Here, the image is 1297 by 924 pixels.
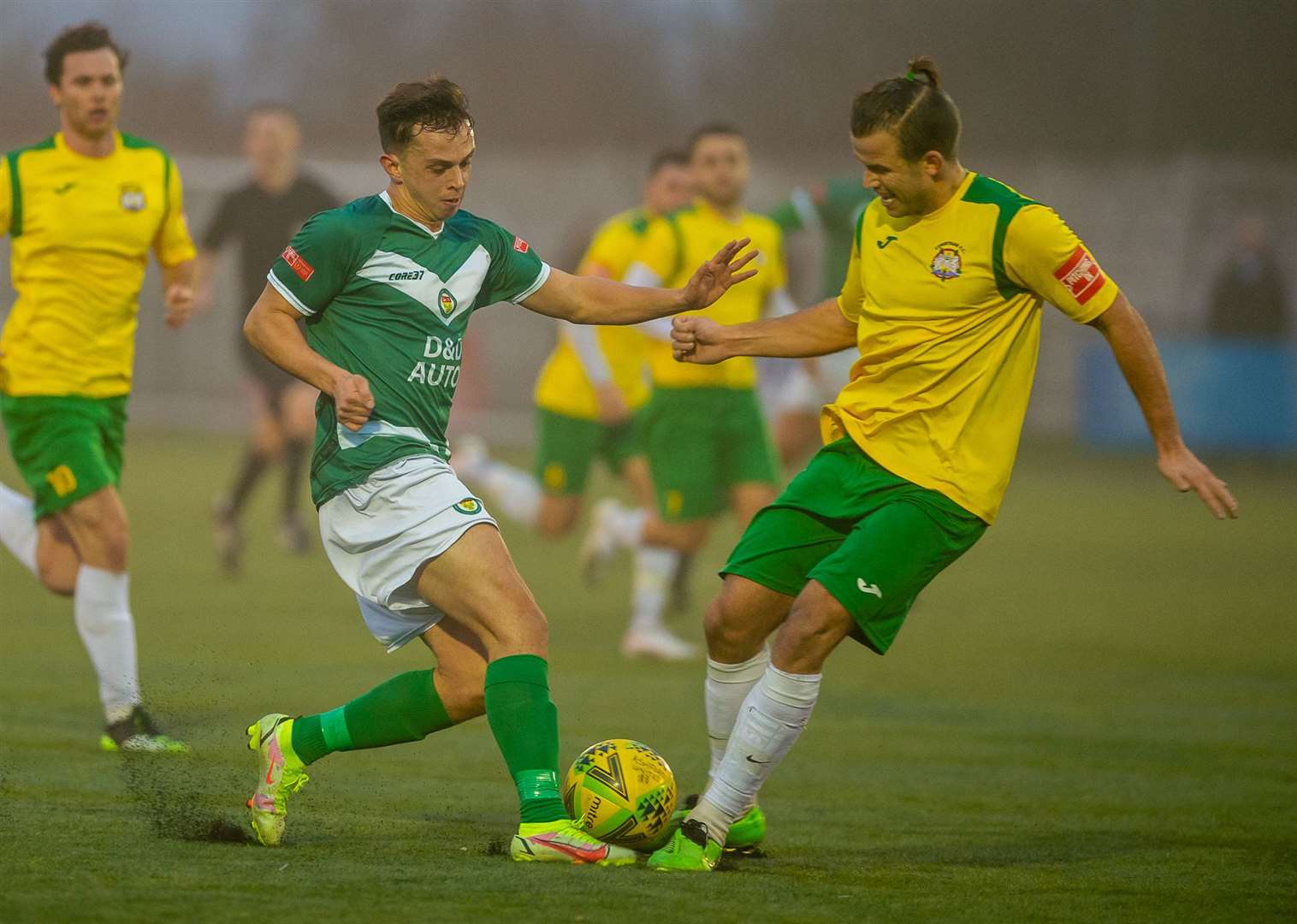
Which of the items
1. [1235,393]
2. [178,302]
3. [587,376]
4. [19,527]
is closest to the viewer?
[178,302]

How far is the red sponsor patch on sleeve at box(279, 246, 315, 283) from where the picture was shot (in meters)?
4.87

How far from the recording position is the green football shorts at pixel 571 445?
10547mm

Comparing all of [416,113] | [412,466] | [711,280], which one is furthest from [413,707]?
[416,113]

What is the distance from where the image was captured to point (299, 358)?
481cm

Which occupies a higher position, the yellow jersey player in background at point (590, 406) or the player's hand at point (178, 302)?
the player's hand at point (178, 302)

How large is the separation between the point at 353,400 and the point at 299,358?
0.84 feet

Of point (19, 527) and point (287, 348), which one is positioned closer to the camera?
point (287, 348)

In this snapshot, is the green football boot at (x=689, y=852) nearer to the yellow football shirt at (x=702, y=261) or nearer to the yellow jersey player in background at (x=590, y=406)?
the yellow football shirt at (x=702, y=261)

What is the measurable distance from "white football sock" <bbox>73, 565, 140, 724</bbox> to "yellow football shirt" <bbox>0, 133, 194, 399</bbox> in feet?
2.22

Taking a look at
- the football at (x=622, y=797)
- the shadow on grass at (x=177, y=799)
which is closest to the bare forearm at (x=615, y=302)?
the football at (x=622, y=797)

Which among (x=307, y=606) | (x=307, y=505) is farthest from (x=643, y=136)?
(x=307, y=606)

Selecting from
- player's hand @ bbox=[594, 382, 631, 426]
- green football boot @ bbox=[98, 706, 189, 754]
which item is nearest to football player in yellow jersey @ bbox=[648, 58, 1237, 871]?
green football boot @ bbox=[98, 706, 189, 754]

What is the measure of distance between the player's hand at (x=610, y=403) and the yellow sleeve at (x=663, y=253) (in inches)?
26.3

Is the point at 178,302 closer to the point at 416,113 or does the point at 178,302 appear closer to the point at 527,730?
the point at 416,113
